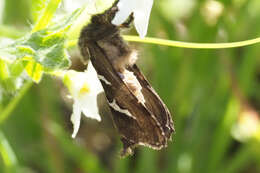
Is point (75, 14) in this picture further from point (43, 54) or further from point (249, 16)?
point (249, 16)

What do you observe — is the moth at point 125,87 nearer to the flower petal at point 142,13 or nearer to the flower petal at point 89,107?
the flower petal at point 142,13

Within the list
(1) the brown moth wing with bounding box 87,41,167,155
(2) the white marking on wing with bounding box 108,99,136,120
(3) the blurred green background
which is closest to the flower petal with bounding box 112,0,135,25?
(1) the brown moth wing with bounding box 87,41,167,155

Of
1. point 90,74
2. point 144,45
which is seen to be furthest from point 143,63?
point 90,74

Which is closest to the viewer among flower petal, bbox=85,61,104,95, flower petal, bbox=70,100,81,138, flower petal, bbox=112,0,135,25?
flower petal, bbox=112,0,135,25

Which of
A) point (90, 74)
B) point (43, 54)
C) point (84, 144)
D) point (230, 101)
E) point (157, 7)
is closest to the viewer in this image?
point (43, 54)

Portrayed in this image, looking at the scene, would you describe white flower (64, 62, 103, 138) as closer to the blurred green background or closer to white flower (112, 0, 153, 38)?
white flower (112, 0, 153, 38)

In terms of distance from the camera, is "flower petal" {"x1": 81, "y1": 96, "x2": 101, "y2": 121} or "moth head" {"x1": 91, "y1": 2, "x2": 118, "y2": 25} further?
"flower petal" {"x1": 81, "y1": 96, "x2": 101, "y2": 121}

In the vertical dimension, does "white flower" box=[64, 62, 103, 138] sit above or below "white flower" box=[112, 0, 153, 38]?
below
